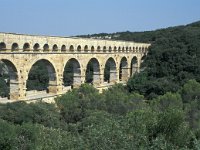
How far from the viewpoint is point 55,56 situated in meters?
38.6

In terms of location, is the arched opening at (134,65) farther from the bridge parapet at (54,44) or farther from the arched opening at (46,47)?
the arched opening at (46,47)

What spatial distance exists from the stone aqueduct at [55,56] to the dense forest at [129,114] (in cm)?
317

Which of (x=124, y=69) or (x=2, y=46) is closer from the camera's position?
(x=2, y=46)

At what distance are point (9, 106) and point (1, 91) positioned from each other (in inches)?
884

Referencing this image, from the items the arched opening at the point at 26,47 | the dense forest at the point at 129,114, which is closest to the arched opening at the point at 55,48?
the arched opening at the point at 26,47

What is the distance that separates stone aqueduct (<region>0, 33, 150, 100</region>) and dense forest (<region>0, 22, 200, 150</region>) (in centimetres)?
317

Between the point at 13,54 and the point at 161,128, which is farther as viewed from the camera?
the point at 13,54

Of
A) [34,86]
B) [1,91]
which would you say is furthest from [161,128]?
[34,86]

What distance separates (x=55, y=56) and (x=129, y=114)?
1498 cm

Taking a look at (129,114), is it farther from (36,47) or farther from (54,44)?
(54,44)

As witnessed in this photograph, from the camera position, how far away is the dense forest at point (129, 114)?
54.1 ft

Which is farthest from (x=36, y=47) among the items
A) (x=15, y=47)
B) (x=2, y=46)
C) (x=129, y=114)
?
(x=129, y=114)

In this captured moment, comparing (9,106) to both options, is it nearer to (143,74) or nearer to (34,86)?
(143,74)

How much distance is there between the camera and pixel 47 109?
3066cm
